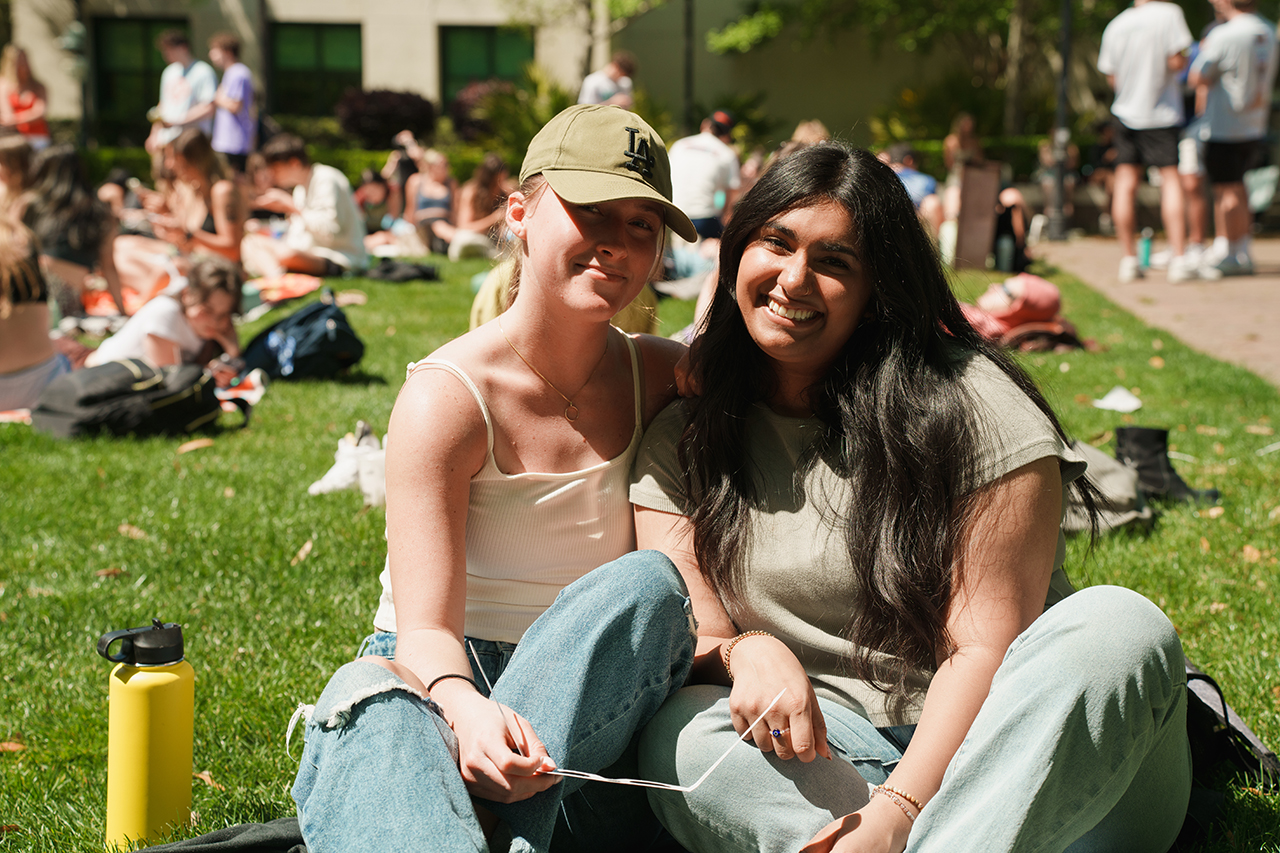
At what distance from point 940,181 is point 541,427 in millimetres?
19571

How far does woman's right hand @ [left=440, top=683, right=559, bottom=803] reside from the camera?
1.98 m

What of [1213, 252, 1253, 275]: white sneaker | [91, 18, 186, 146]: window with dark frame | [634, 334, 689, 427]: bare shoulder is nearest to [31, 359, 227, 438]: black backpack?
[634, 334, 689, 427]: bare shoulder

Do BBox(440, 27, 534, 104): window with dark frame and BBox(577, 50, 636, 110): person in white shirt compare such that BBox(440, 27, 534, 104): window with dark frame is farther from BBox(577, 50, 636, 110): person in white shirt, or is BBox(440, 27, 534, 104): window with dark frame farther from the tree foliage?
BBox(577, 50, 636, 110): person in white shirt

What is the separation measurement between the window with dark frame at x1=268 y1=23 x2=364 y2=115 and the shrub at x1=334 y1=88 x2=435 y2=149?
9.04ft

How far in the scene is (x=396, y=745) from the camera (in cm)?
195

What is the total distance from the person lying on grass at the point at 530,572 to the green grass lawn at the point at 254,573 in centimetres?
80

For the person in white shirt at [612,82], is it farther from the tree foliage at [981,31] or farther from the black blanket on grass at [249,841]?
the tree foliage at [981,31]

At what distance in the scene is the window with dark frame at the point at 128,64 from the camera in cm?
2661

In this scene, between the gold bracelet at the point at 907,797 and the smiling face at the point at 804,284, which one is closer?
the gold bracelet at the point at 907,797

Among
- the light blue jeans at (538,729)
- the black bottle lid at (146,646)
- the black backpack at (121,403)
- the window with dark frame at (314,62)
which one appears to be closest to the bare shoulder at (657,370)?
the light blue jeans at (538,729)

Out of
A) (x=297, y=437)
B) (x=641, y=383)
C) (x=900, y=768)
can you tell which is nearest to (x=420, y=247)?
(x=297, y=437)

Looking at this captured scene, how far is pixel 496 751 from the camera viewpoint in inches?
77.6

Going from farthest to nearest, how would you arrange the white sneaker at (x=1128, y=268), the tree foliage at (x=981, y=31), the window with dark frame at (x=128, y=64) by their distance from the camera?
1. the window with dark frame at (x=128, y=64)
2. the tree foliage at (x=981, y=31)
3. the white sneaker at (x=1128, y=268)

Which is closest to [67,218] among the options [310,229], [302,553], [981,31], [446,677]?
[310,229]
